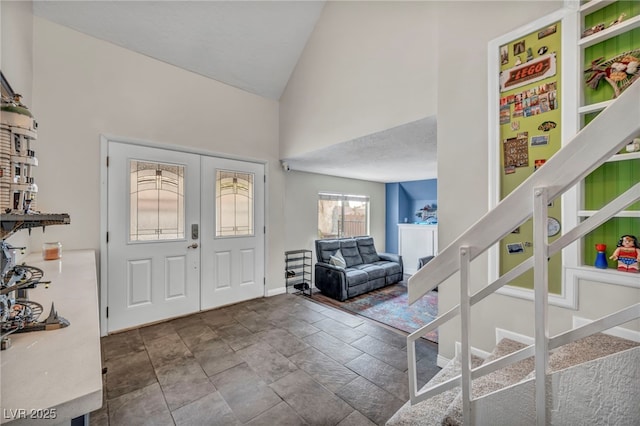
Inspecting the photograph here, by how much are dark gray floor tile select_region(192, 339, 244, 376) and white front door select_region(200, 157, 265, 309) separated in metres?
0.97

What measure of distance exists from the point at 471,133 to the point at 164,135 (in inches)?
127

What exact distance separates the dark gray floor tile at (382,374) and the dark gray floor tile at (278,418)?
0.66 m

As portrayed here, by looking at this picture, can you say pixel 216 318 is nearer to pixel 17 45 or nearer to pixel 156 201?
pixel 156 201

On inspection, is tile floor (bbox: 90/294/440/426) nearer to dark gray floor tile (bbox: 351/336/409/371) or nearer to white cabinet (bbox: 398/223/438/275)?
dark gray floor tile (bbox: 351/336/409/371)

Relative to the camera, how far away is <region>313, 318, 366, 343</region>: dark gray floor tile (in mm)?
2828

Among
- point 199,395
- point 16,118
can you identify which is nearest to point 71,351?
point 16,118

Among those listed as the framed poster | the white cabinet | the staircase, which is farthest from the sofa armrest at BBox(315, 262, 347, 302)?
the staircase

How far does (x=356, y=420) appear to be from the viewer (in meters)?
1.71

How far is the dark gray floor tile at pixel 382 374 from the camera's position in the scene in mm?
1986

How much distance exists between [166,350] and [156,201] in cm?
164

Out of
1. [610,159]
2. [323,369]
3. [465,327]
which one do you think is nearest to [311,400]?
[323,369]

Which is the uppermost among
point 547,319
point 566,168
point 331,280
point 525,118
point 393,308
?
point 525,118

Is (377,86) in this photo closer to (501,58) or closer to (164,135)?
(501,58)

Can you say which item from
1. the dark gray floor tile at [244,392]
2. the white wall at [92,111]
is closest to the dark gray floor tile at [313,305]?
the dark gray floor tile at [244,392]
